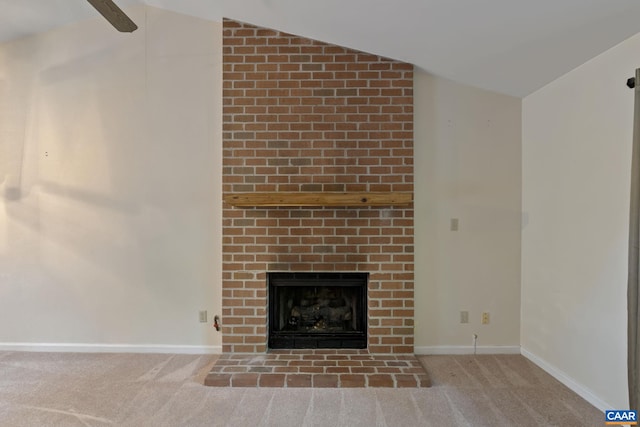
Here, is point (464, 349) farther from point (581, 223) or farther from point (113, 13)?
point (113, 13)

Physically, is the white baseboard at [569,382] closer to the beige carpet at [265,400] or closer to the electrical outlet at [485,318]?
the beige carpet at [265,400]

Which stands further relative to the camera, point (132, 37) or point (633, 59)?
point (132, 37)

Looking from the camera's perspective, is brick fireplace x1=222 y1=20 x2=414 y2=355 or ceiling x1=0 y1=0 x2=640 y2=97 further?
brick fireplace x1=222 y1=20 x2=414 y2=355

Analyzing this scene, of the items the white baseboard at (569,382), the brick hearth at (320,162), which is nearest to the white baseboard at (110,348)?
the brick hearth at (320,162)

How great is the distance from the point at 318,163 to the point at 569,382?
8.10 feet

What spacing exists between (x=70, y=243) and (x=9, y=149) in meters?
1.03

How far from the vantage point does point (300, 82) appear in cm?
290

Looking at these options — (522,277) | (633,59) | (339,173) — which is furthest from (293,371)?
(633,59)

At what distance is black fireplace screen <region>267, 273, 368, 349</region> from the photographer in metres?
2.96

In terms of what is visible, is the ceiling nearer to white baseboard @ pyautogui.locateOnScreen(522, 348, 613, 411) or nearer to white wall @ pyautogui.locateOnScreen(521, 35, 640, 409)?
white wall @ pyautogui.locateOnScreen(521, 35, 640, 409)

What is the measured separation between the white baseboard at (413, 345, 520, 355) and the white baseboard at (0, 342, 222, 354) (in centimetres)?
183

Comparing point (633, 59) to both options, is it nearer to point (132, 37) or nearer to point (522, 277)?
point (522, 277)

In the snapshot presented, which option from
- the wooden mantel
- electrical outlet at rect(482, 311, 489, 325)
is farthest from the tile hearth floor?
the wooden mantel

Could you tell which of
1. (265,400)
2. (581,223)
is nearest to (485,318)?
(581,223)
